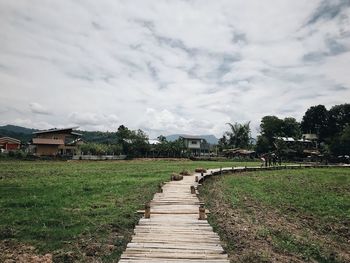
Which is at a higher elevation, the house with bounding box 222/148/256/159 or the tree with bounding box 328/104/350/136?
the tree with bounding box 328/104/350/136

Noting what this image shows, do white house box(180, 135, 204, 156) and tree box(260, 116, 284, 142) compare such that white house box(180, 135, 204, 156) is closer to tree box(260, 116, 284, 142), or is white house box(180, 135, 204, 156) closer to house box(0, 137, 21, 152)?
tree box(260, 116, 284, 142)

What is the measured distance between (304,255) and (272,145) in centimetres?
8648

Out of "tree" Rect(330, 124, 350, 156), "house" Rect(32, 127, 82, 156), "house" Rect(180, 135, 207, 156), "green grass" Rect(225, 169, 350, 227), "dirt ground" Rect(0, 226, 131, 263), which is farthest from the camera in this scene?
"house" Rect(180, 135, 207, 156)

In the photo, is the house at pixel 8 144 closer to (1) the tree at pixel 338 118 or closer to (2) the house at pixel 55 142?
(2) the house at pixel 55 142

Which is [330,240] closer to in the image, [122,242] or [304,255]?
[304,255]

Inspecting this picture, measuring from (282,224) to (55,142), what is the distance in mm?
72084

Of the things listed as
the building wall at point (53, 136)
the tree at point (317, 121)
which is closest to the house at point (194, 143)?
the tree at point (317, 121)

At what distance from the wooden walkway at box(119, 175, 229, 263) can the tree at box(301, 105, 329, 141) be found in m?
110

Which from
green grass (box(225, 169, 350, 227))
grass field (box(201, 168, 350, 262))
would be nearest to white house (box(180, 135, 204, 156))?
green grass (box(225, 169, 350, 227))

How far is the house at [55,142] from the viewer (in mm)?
78500

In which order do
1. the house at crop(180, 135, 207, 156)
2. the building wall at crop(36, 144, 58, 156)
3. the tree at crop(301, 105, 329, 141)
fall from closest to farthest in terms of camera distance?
the building wall at crop(36, 144, 58, 156), the house at crop(180, 135, 207, 156), the tree at crop(301, 105, 329, 141)

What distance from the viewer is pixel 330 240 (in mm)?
13031

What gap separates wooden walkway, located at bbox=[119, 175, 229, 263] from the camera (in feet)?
29.7

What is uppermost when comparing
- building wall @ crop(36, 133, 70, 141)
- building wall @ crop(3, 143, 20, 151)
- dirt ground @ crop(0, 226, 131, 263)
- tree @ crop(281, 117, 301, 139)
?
tree @ crop(281, 117, 301, 139)
